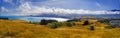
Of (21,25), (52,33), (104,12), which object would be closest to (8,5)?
(21,25)

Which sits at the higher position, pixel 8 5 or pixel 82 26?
pixel 8 5

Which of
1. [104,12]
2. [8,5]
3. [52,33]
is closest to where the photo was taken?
[52,33]

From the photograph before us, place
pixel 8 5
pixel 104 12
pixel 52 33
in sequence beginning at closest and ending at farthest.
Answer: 1. pixel 52 33
2. pixel 8 5
3. pixel 104 12

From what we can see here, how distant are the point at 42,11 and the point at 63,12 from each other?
4.08ft

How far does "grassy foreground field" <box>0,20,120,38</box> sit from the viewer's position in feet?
53.7

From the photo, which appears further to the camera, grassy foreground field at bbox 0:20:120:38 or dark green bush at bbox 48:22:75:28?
dark green bush at bbox 48:22:75:28

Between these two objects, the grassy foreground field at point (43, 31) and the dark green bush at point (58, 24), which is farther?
the dark green bush at point (58, 24)

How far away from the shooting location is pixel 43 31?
17.0 m

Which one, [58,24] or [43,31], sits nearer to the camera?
[43,31]

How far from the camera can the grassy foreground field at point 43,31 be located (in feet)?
53.7

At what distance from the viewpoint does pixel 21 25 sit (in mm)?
17469

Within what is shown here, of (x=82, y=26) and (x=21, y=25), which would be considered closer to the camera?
(x=21, y=25)

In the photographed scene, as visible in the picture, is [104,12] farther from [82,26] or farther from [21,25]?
[21,25]

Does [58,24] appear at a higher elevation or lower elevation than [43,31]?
higher
